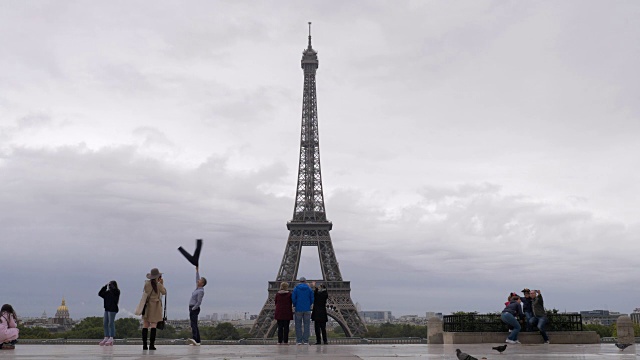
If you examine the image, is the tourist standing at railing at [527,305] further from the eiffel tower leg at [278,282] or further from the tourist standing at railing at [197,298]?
the eiffel tower leg at [278,282]

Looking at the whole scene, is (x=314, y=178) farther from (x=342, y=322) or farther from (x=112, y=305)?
(x=112, y=305)

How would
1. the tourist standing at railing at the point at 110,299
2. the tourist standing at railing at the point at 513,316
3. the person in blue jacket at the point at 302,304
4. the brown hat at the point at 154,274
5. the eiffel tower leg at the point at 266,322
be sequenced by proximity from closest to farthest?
the brown hat at the point at 154,274
the tourist standing at railing at the point at 110,299
the person in blue jacket at the point at 302,304
the tourist standing at railing at the point at 513,316
the eiffel tower leg at the point at 266,322

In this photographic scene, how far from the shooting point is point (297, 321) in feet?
66.7

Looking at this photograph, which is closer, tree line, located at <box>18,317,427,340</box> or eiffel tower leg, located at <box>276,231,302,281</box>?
eiffel tower leg, located at <box>276,231,302,281</box>

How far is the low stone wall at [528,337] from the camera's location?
22656mm

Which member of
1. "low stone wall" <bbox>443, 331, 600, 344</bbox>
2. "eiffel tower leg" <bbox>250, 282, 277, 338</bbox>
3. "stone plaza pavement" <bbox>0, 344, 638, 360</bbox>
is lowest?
"eiffel tower leg" <bbox>250, 282, 277, 338</bbox>

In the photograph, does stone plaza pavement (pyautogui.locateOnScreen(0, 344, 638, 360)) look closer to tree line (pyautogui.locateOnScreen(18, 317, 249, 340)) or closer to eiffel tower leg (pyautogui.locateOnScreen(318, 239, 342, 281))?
eiffel tower leg (pyautogui.locateOnScreen(318, 239, 342, 281))

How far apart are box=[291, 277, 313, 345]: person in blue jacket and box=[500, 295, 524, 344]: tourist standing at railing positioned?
6.28m

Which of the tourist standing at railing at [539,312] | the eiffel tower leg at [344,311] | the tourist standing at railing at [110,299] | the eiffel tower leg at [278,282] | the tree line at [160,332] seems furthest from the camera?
the tree line at [160,332]

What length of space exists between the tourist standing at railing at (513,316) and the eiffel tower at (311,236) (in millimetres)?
55443

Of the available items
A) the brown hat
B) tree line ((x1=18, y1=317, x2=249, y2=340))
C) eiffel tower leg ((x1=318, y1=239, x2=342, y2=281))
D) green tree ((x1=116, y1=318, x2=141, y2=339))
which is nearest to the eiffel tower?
eiffel tower leg ((x1=318, y1=239, x2=342, y2=281))

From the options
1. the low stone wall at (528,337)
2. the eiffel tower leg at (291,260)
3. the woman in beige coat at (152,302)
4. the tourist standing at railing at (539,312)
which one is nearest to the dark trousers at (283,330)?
the woman in beige coat at (152,302)

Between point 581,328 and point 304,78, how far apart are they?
74.7m

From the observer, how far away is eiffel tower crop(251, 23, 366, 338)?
77938 mm
